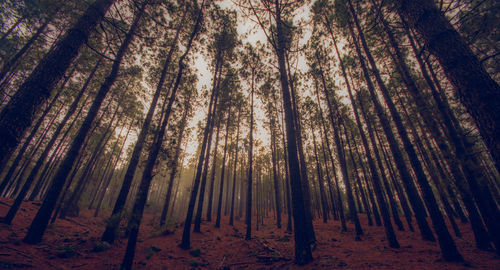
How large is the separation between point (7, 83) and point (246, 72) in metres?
18.5

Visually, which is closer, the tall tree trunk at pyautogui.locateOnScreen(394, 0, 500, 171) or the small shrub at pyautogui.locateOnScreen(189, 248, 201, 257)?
the tall tree trunk at pyautogui.locateOnScreen(394, 0, 500, 171)

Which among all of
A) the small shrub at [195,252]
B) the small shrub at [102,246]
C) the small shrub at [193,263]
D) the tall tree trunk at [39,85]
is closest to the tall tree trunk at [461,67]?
the tall tree trunk at [39,85]

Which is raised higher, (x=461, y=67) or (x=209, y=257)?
(x=461, y=67)

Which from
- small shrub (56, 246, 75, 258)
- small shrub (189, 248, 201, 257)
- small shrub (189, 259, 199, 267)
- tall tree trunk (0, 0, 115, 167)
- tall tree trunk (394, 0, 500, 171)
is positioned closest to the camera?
tall tree trunk (394, 0, 500, 171)

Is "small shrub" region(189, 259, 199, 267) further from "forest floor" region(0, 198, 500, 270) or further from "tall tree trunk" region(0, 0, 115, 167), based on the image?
"tall tree trunk" region(0, 0, 115, 167)

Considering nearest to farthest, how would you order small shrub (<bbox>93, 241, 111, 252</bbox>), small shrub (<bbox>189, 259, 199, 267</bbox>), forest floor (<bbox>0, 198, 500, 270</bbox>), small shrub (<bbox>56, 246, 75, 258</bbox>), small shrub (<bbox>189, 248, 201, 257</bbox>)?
forest floor (<bbox>0, 198, 500, 270</bbox>), small shrub (<bbox>56, 246, 75, 258</bbox>), small shrub (<bbox>189, 259, 199, 267</bbox>), small shrub (<bbox>93, 241, 111, 252</bbox>), small shrub (<bbox>189, 248, 201, 257</bbox>)

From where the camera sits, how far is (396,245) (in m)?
7.19

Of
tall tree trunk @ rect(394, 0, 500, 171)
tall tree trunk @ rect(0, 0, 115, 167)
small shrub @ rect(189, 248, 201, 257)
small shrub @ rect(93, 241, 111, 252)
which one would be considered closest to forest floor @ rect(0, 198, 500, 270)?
small shrub @ rect(189, 248, 201, 257)

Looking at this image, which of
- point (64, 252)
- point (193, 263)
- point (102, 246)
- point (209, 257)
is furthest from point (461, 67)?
point (102, 246)

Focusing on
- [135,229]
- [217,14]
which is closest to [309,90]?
[217,14]

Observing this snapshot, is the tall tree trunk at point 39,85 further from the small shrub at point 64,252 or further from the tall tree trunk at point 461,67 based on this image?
the tall tree trunk at point 461,67

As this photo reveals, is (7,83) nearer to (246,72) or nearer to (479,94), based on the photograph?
(246,72)

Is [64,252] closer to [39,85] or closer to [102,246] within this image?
[102,246]

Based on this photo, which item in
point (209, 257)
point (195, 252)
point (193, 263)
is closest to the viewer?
point (193, 263)
